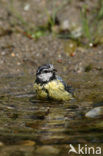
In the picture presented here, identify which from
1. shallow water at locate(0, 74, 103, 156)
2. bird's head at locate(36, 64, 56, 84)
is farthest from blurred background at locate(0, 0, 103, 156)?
bird's head at locate(36, 64, 56, 84)

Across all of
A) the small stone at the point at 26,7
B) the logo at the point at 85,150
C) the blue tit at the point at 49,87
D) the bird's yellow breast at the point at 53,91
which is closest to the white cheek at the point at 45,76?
the blue tit at the point at 49,87

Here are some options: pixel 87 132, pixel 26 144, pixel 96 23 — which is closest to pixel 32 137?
pixel 26 144

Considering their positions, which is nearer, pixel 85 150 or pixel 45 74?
pixel 85 150

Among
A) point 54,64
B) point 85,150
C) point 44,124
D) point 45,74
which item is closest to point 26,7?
point 54,64

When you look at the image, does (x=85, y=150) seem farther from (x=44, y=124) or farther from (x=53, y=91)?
(x=53, y=91)

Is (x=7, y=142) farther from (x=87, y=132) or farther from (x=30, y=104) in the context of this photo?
(x=30, y=104)

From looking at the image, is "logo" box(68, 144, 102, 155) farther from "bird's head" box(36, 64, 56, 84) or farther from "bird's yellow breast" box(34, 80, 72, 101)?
"bird's head" box(36, 64, 56, 84)
